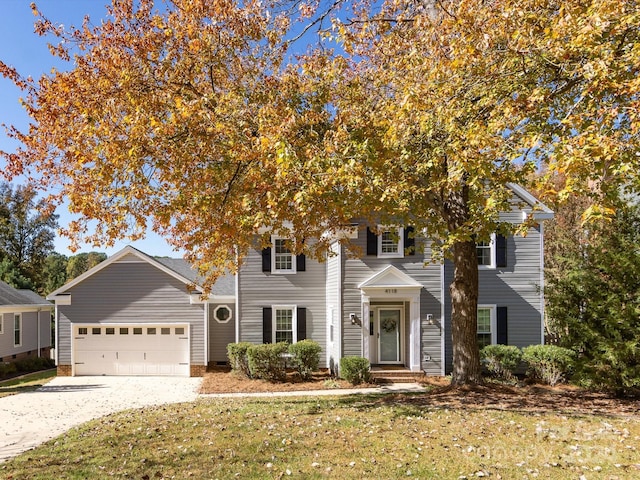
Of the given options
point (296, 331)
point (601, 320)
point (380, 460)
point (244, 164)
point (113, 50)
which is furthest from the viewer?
point (296, 331)

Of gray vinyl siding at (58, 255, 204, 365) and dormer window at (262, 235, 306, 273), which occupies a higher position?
dormer window at (262, 235, 306, 273)

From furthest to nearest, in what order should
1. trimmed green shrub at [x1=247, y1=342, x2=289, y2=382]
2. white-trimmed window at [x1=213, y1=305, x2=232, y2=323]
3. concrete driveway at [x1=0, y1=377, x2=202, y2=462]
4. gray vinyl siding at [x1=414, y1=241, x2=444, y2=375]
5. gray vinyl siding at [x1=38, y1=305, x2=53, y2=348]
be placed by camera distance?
gray vinyl siding at [x1=38, y1=305, x2=53, y2=348], white-trimmed window at [x1=213, y1=305, x2=232, y2=323], gray vinyl siding at [x1=414, y1=241, x2=444, y2=375], trimmed green shrub at [x1=247, y1=342, x2=289, y2=382], concrete driveway at [x1=0, y1=377, x2=202, y2=462]

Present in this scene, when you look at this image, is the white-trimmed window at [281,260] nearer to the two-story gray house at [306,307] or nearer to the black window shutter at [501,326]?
the two-story gray house at [306,307]

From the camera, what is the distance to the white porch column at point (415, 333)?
15.0m

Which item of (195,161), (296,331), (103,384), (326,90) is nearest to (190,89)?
(195,161)

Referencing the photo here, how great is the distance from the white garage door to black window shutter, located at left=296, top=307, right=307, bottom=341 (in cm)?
443

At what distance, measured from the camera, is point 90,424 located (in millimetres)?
9492

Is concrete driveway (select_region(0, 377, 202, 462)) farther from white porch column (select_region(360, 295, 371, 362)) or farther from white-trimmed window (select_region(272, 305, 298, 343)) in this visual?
white porch column (select_region(360, 295, 371, 362))

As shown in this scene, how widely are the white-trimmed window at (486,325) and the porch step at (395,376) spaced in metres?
2.56

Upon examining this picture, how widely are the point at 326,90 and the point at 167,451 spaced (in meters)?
7.22

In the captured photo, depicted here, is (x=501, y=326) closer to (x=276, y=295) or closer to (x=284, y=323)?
(x=284, y=323)

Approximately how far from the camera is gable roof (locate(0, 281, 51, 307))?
21484 millimetres

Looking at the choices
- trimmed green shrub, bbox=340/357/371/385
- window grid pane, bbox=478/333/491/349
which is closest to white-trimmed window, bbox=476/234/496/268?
window grid pane, bbox=478/333/491/349

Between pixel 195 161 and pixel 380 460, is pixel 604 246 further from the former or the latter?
pixel 195 161
